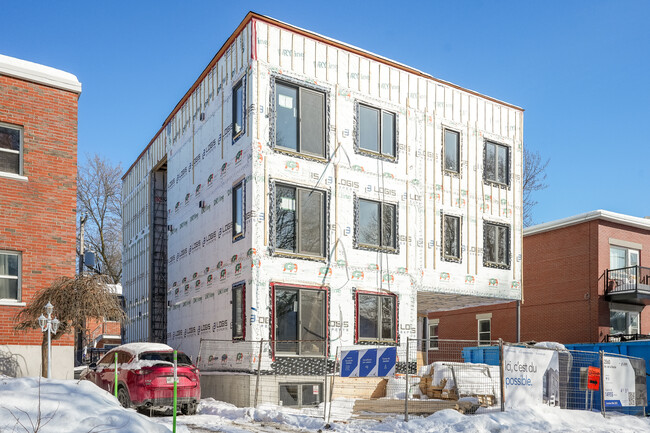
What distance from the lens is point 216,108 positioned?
71.8 ft

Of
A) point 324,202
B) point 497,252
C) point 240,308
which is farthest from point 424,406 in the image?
point 497,252

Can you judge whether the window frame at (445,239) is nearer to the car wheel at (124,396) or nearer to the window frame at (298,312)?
the window frame at (298,312)

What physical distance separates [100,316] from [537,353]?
10.8 meters

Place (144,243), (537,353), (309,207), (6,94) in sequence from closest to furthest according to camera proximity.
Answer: (537,353) → (6,94) → (309,207) → (144,243)

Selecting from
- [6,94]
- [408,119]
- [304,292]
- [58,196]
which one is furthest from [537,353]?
[6,94]

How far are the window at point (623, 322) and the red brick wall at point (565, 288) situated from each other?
0.61 meters

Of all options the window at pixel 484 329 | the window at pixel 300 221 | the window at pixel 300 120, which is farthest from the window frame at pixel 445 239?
the window at pixel 484 329

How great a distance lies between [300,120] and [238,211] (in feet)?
11.4

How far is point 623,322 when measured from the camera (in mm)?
29344

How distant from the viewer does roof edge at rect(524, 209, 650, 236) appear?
2877 centimetres

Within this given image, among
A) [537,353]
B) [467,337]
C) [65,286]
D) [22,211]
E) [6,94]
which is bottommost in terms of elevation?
[467,337]

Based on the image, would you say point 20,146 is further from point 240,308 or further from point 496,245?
point 496,245

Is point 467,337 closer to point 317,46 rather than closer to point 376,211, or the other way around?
point 376,211

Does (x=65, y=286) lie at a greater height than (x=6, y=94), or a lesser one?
lesser
